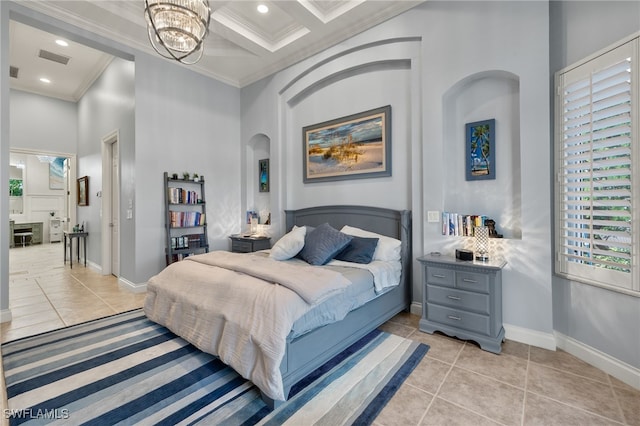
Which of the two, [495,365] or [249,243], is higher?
[249,243]

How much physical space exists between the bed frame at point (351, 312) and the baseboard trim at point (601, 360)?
1.35 meters

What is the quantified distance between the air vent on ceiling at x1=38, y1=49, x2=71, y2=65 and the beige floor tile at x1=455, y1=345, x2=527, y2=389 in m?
7.01

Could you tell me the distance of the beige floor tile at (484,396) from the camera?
165cm

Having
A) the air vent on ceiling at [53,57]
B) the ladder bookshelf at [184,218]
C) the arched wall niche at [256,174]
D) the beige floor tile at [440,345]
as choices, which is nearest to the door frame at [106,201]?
the air vent on ceiling at [53,57]

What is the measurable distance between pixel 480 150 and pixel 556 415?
216 cm

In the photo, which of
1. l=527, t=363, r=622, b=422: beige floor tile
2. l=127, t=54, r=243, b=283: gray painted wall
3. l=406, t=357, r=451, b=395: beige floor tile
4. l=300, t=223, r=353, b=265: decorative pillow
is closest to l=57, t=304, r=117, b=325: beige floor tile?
l=127, t=54, r=243, b=283: gray painted wall

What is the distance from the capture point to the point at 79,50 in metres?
4.61

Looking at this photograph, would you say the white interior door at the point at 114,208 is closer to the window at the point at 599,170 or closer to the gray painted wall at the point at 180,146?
the gray painted wall at the point at 180,146

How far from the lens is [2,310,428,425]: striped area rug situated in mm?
1638

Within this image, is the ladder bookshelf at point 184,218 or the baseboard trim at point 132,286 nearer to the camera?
the baseboard trim at point 132,286

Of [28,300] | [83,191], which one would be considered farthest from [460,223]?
[83,191]

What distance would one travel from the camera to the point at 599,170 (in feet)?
6.98

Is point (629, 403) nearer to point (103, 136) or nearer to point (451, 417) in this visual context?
point (451, 417)

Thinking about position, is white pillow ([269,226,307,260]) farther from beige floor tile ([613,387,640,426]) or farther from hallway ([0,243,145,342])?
beige floor tile ([613,387,640,426])
